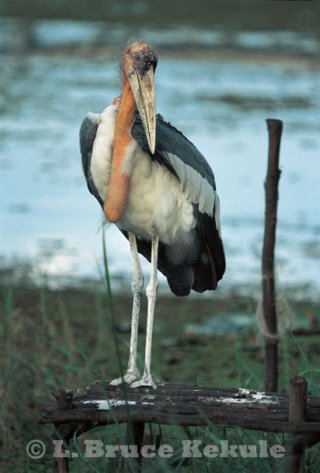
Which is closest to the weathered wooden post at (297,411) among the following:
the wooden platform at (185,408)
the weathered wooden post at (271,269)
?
the wooden platform at (185,408)

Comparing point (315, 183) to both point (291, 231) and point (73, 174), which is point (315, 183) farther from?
point (73, 174)

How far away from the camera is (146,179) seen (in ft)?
15.5

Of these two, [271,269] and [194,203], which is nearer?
[194,203]

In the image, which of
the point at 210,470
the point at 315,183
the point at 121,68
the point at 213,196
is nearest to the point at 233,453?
the point at 210,470

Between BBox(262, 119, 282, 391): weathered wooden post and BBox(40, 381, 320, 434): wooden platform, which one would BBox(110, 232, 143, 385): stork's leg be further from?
BBox(262, 119, 282, 391): weathered wooden post

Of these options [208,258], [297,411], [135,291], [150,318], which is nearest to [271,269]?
[208,258]

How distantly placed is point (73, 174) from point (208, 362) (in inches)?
182

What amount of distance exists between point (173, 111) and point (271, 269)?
863cm

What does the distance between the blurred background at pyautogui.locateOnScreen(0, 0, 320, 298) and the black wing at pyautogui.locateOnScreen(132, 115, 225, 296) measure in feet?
1.19

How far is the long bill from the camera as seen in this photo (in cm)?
455

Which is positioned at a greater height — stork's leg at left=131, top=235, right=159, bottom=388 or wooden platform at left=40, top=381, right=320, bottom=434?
stork's leg at left=131, top=235, right=159, bottom=388

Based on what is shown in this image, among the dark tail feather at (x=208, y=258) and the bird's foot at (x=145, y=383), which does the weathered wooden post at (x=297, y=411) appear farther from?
the dark tail feather at (x=208, y=258)

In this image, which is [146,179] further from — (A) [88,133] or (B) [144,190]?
(A) [88,133]

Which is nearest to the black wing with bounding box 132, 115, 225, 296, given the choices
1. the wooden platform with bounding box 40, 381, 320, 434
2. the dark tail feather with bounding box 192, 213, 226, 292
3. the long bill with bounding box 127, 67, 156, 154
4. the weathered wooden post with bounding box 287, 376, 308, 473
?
the dark tail feather with bounding box 192, 213, 226, 292
